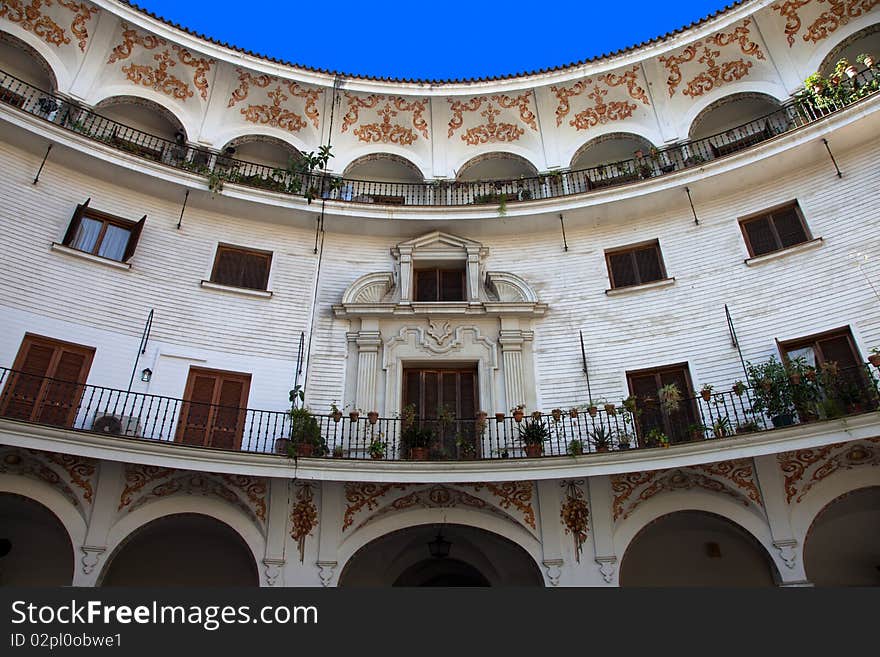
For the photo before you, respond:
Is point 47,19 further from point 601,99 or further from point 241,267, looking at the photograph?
point 601,99

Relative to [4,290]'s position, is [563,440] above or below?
below

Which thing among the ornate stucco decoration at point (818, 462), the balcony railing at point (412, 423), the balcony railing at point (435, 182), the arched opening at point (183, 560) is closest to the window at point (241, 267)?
the balcony railing at point (435, 182)

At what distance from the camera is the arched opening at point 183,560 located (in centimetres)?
1305

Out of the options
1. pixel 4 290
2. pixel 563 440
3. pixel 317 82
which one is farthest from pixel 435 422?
pixel 317 82

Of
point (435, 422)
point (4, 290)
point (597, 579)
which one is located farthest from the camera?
point (435, 422)

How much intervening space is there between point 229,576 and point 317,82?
12.5 metres

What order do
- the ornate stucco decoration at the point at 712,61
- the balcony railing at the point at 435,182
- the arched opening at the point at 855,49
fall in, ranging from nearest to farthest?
the balcony railing at the point at 435,182 < the arched opening at the point at 855,49 < the ornate stucco decoration at the point at 712,61

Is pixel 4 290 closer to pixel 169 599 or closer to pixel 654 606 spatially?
pixel 169 599

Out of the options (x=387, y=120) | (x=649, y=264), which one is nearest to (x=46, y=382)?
(x=387, y=120)

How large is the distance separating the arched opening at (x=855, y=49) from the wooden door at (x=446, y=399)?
11.5 m

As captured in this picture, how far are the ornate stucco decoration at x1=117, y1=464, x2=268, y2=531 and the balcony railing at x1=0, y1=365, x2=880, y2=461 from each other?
2.11ft

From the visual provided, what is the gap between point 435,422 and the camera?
12.9m

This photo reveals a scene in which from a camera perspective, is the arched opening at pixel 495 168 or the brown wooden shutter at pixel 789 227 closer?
the brown wooden shutter at pixel 789 227

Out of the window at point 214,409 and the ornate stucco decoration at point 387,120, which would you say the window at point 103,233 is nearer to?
the window at point 214,409
